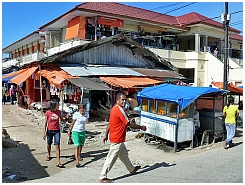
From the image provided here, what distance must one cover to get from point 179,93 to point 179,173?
130 inches

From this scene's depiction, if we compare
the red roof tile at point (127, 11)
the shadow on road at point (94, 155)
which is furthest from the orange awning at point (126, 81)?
the red roof tile at point (127, 11)

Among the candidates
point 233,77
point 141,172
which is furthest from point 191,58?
point 141,172

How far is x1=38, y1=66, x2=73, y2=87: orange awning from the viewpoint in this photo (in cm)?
1137

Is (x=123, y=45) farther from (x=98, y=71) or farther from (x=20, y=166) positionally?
(x=20, y=166)

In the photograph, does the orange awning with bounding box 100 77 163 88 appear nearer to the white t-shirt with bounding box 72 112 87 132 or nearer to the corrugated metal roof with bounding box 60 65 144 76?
the corrugated metal roof with bounding box 60 65 144 76

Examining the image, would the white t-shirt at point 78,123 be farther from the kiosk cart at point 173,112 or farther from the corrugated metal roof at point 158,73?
the corrugated metal roof at point 158,73

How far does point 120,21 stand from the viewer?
1916 cm

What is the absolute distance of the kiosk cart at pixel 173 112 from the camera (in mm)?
7945

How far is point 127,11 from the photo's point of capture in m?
21.1

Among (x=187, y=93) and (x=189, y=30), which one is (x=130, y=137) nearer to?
(x=187, y=93)

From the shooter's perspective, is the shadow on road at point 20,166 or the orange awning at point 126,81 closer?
the shadow on road at point 20,166

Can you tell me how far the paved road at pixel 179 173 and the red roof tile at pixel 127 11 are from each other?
1331 cm

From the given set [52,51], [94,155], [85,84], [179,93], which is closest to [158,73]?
[85,84]

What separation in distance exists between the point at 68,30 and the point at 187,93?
13.6 metres
